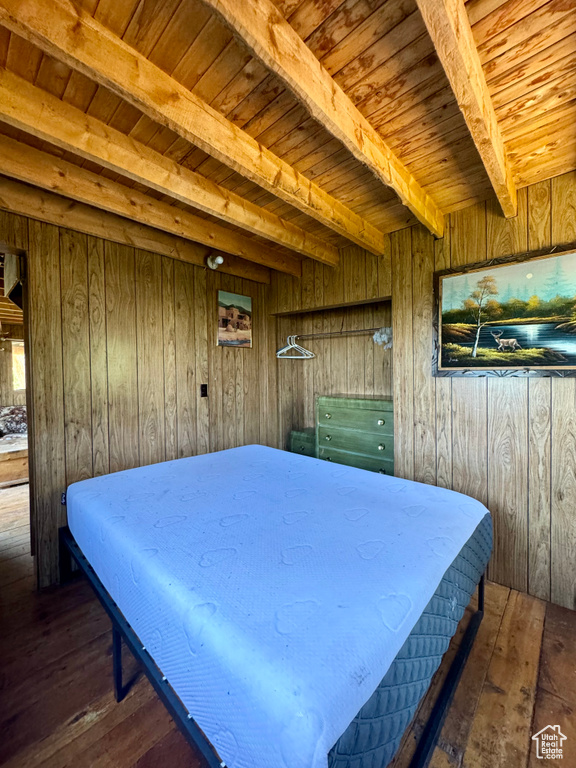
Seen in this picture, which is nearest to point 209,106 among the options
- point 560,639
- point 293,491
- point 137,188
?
point 137,188

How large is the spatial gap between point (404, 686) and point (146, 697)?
4.12ft

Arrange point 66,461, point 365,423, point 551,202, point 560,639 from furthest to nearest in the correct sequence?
point 365,423 < point 66,461 < point 551,202 < point 560,639

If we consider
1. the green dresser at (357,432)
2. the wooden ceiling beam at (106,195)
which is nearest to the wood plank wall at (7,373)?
the wooden ceiling beam at (106,195)

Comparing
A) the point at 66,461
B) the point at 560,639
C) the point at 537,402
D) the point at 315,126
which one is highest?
the point at 315,126

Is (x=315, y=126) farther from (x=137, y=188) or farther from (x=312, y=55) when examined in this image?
(x=137, y=188)

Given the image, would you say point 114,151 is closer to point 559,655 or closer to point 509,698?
point 509,698

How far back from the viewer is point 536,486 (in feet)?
6.81

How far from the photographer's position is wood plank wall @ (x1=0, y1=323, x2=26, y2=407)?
18.5 ft

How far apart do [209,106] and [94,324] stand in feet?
5.46

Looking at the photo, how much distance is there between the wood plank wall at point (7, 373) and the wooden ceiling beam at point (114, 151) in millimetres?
5814

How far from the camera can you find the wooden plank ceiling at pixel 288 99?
3.40 feet

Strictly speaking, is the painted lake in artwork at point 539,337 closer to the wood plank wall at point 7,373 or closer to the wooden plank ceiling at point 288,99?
the wooden plank ceiling at point 288,99

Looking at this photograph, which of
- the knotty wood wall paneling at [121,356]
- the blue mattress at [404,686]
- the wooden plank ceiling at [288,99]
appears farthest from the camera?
the knotty wood wall paneling at [121,356]

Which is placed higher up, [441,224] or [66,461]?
[441,224]
